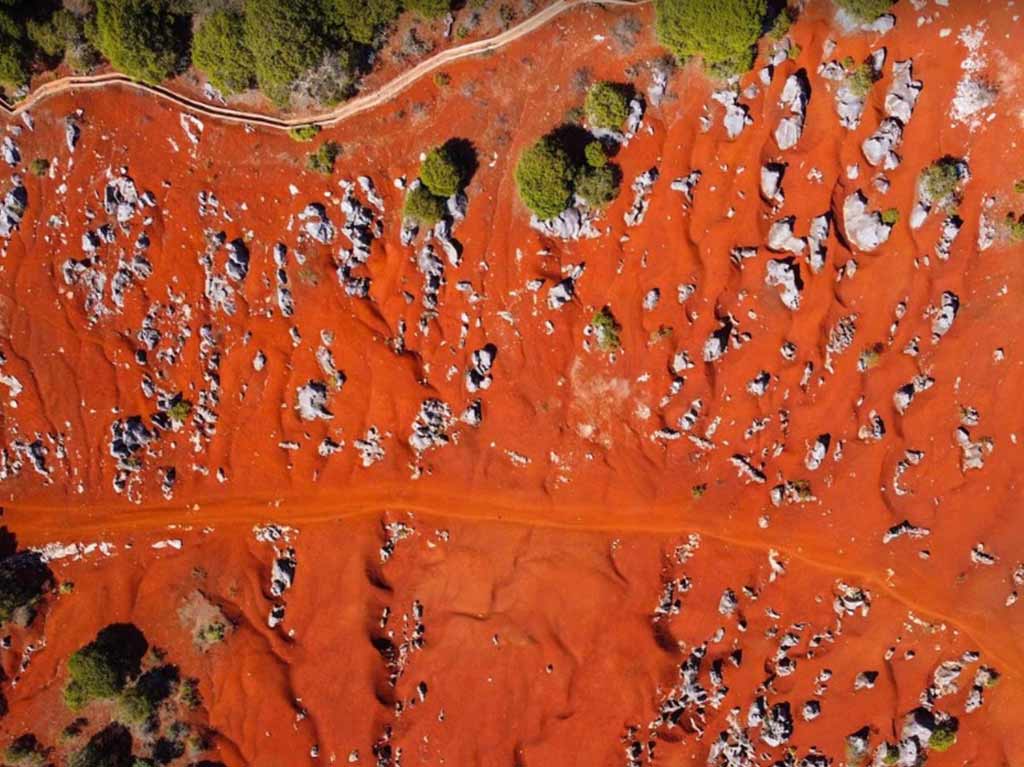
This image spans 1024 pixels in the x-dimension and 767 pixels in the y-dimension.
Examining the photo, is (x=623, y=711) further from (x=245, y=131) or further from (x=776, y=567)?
(x=245, y=131)

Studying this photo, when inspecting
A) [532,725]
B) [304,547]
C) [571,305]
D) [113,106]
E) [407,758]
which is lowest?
[407,758]

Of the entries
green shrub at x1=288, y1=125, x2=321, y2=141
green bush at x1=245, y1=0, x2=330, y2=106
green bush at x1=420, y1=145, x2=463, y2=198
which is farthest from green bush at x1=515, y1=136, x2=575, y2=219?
green bush at x1=245, y1=0, x2=330, y2=106

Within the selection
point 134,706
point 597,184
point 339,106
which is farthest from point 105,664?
point 597,184

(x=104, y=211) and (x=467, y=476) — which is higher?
(x=104, y=211)

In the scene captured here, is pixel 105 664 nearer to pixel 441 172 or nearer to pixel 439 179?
pixel 439 179

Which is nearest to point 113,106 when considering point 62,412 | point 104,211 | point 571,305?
point 104,211

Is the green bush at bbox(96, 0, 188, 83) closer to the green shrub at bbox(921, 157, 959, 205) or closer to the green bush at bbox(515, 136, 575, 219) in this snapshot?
the green bush at bbox(515, 136, 575, 219)
